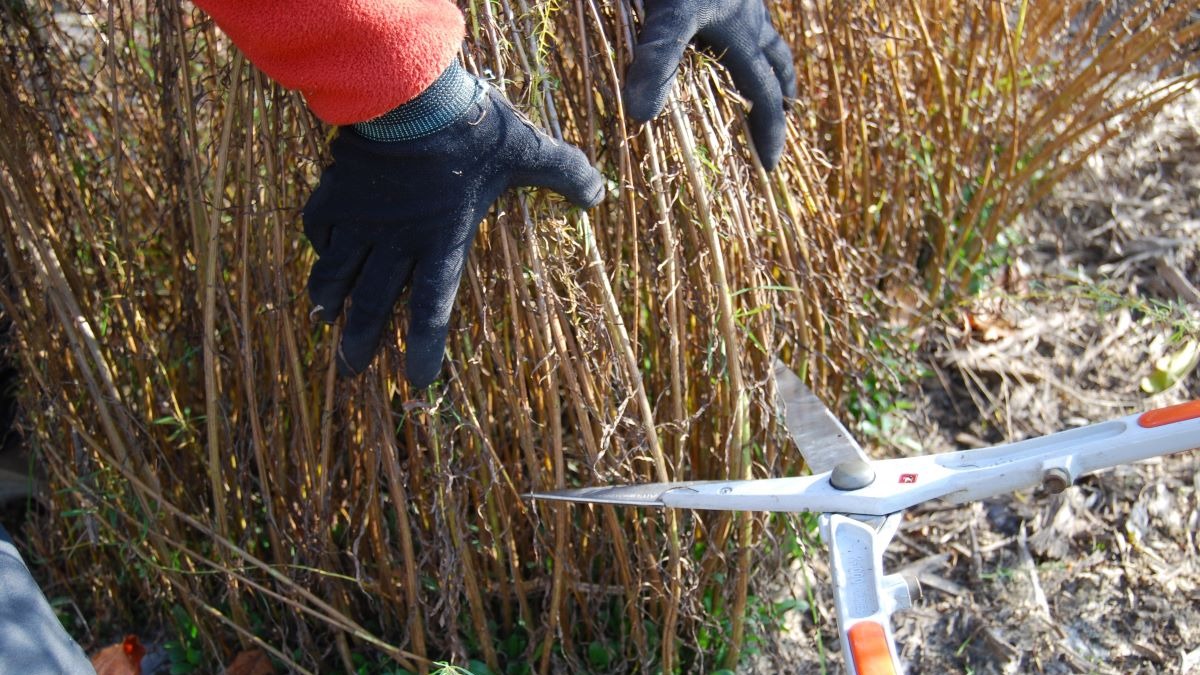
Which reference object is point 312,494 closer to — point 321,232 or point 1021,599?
point 321,232

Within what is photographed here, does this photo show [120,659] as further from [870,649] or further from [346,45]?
[870,649]

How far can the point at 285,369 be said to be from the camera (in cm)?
196

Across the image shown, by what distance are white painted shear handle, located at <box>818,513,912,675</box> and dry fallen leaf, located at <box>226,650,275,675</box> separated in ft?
4.11

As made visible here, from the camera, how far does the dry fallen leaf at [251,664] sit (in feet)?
7.40

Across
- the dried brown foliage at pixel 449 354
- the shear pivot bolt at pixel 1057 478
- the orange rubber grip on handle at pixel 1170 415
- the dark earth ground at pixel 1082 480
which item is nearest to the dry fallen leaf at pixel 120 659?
the dried brown foliage at pixel 449 354

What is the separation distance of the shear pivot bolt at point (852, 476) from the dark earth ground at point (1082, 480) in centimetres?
50

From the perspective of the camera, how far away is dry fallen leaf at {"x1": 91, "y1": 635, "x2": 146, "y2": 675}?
2.26 m

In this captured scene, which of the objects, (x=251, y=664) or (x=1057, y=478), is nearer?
(x=1057, y=478)

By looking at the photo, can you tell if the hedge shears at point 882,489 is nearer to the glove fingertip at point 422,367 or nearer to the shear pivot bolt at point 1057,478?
the shear pivot bolt at point 1057,478

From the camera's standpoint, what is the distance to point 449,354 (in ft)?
5.83

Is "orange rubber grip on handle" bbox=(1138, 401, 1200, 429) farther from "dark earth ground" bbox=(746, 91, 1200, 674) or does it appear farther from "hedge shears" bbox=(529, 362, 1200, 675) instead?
"dark earth ground" bbox=(746, 91, 1200, 674)

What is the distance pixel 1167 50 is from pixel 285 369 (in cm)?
216

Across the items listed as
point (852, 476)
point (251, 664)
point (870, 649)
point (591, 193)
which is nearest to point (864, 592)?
point (870, 649)

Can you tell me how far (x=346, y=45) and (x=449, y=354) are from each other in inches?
21.3
